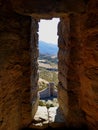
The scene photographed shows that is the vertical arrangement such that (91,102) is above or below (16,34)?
below

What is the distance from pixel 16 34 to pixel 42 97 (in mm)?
5797

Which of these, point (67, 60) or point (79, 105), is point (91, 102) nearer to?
point (79, 105)

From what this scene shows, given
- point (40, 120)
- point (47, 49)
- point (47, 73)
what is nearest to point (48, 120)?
point (40, 120)

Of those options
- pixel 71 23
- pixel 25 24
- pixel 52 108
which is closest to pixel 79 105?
pixel 52 108

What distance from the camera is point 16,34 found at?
3.38m

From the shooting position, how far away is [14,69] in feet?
11.3

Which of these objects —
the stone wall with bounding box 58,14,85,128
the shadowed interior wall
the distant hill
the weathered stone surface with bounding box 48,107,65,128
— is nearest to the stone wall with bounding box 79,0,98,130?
the shadowed interior wall

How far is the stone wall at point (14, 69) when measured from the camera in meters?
3.08

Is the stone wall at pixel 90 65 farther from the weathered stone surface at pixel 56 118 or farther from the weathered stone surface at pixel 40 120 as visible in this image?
the weathered stone surface at pixel 40 120

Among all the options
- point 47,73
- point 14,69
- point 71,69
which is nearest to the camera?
point 14,69

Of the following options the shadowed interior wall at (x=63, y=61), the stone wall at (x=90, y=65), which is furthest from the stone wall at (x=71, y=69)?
the stone wall at (x=90, y=65)

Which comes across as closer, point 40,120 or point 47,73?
point 40,120

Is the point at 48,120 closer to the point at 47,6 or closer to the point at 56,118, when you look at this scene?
the point at 56,118

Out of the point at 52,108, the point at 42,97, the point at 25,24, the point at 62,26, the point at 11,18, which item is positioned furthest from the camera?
the point at 42,97
